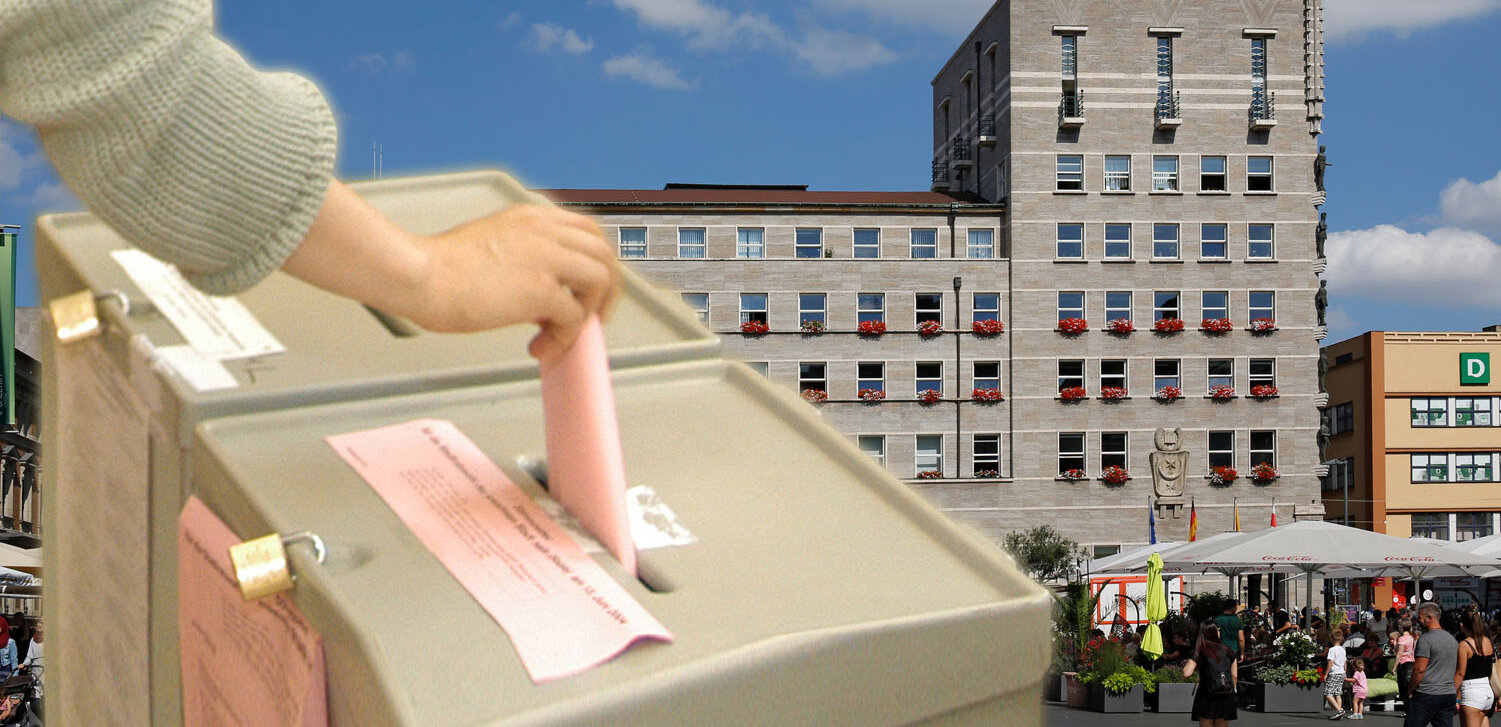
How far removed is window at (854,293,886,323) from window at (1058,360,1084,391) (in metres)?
5.32

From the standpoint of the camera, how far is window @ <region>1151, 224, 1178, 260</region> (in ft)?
132

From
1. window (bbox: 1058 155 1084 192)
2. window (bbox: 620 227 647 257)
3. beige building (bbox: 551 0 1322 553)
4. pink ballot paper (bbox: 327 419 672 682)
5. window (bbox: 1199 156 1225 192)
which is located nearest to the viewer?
pink ballot paper (bbox: 327 419 672 682)

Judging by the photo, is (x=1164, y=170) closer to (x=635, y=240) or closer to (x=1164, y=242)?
(x=1164, y=242)

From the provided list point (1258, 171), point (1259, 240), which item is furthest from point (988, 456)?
point (1258, 171)

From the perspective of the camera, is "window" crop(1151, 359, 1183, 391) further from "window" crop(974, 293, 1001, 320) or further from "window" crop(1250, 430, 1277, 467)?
"window" crop(974, 293, 1001, 320)

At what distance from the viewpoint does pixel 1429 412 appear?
47.8 m

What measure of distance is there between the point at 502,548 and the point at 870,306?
127ft

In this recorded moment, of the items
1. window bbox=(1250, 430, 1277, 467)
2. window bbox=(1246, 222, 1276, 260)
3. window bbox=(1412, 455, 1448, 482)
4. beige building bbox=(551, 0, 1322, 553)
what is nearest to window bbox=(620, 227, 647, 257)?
beige building bbox=(551, 0, 1322, 553)

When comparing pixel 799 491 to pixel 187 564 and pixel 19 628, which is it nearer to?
pixel 187 564

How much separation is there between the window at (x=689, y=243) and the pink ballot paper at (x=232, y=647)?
39.1m

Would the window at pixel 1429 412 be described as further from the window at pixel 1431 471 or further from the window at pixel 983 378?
the window at pixel 983 378

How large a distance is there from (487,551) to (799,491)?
1.02 ft

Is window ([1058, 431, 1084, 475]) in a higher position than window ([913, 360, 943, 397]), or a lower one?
lower

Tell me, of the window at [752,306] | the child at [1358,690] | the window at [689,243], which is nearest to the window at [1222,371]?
→ the window at [752,306]
